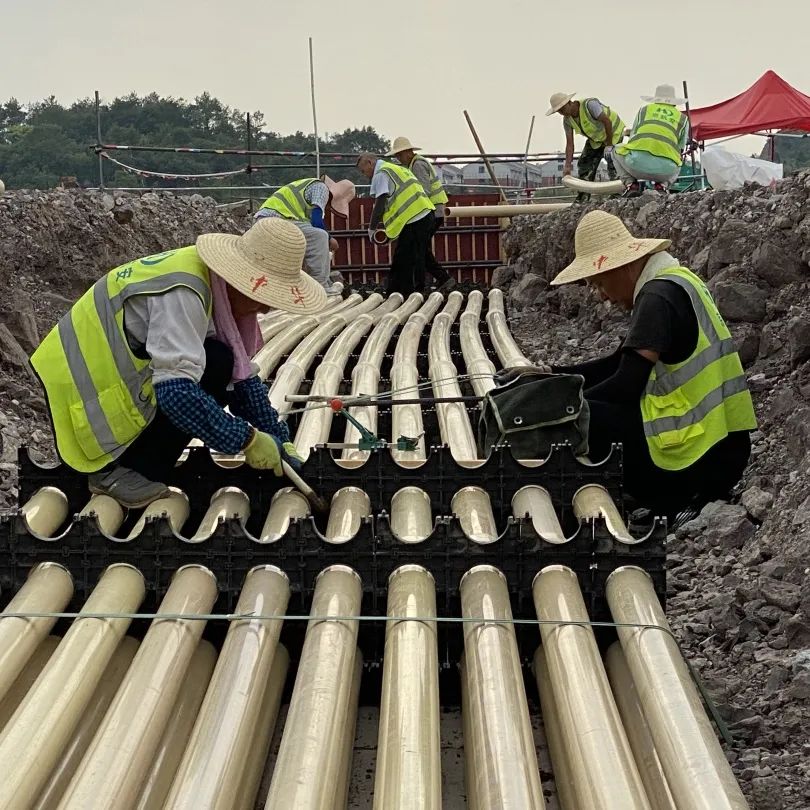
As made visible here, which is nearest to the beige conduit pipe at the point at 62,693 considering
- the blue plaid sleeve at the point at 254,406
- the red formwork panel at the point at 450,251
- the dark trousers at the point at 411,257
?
the blue plaid sleeve at the point at 254,406

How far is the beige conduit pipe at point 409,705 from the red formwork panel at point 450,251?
12.7 metres

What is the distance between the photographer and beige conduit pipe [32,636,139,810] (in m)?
2.94

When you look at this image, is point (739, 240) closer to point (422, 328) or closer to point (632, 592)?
point (422, 328)

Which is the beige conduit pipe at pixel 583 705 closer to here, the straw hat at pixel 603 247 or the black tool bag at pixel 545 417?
the black tool bag at pixel 545 417

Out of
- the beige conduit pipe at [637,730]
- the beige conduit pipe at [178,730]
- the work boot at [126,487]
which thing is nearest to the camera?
the beige conduit pipe at [637,730]

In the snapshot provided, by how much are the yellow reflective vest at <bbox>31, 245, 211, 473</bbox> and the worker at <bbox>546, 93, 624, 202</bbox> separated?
9.28 metres

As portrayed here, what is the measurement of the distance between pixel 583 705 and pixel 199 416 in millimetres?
1814

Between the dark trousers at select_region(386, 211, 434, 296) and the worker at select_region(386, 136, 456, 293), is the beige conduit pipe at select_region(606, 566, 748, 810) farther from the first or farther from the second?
the worker at select_region(386, 136, 456, 293)

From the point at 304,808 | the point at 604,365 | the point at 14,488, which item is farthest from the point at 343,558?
the point at 14,488

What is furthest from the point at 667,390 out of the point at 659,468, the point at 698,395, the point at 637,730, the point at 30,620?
the point at 30,620

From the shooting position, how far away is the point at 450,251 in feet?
54.0

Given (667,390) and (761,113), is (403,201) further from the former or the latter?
(761,113)

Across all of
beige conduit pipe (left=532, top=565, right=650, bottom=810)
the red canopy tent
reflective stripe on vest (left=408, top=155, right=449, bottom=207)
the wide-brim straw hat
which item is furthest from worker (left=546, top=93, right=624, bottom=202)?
beige conduit pipe (left=532, top=565, right=650, bottom=810)

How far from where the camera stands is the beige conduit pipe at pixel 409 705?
2.72m
